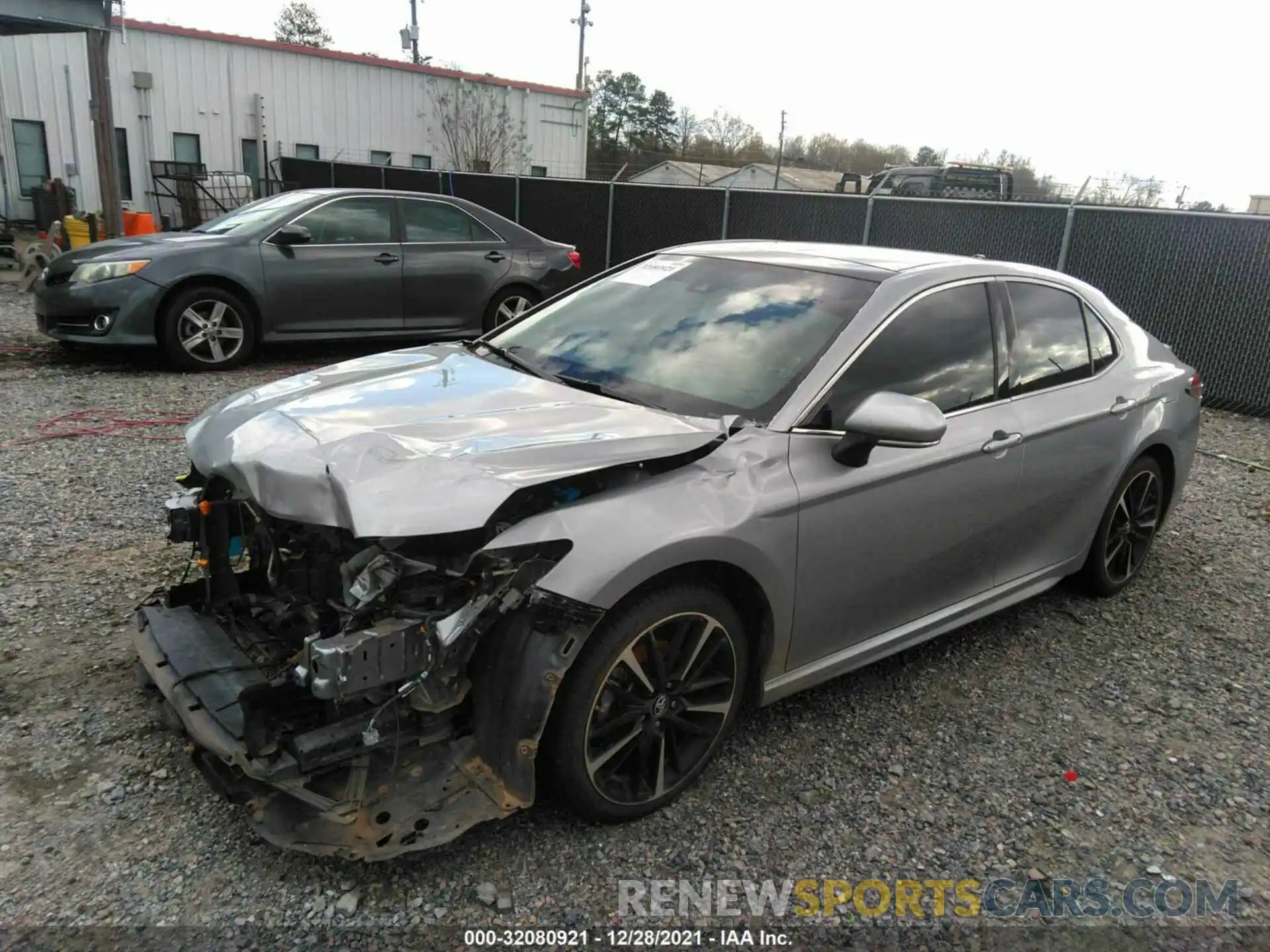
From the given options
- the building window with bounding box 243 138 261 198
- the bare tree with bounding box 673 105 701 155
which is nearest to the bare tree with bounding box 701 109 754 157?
the bare tree with bounding box 673 105 701 155

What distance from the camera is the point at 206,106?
21.5 metres

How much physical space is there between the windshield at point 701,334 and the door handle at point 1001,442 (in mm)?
721

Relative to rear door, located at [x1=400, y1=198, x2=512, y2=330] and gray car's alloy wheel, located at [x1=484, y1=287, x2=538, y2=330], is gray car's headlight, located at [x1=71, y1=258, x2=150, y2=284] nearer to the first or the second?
rear door, located at [x1=400, y1=198, x2=512, y2=330]

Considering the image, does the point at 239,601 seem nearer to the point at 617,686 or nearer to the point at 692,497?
the point at 617,686

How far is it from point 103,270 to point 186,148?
53.9ft

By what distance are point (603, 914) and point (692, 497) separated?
3.73ft

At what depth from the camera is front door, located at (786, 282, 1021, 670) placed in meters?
2.95

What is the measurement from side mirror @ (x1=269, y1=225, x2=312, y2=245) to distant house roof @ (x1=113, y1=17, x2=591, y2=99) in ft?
51.4

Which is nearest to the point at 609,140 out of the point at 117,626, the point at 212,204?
the point at 212,204

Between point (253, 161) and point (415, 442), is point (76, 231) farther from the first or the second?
point (415, 442)

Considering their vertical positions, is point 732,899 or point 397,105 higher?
point 397,105

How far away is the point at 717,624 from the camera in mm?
2742

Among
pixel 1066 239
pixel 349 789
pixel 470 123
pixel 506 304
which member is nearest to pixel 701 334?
pixel 349 789

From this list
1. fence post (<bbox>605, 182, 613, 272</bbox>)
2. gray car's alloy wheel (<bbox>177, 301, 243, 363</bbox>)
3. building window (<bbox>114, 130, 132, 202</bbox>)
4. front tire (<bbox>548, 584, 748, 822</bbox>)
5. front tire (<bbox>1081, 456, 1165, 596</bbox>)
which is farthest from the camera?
building window (<bbox>114, 130, 132, 202</bbox>)
